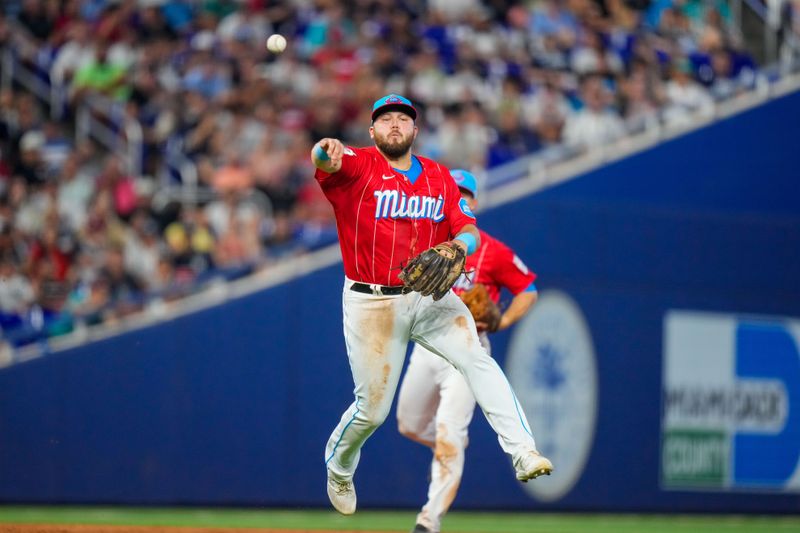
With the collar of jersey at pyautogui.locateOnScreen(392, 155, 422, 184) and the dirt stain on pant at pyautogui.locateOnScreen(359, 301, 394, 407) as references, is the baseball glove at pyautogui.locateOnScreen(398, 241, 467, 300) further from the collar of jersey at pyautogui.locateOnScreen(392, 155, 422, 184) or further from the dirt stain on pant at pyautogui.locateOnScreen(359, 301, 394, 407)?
the collar of jersey at pyautogui.locateOnScreen(392, 155, 422, 184)

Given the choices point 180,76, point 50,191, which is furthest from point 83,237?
point 180,76

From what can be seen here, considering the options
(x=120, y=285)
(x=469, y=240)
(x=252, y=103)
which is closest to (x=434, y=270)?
(x=469, y=240)

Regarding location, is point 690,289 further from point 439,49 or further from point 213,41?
point 213,41

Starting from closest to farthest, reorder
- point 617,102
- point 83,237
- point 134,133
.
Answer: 1. point 83,237
2. point 134,133
3. point 617,102

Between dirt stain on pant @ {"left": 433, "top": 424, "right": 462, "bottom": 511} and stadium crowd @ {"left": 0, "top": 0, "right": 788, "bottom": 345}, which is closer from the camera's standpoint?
dirt stain on pant @ {"left": 433, "top": 424, "right": 462, "bottom": 511}

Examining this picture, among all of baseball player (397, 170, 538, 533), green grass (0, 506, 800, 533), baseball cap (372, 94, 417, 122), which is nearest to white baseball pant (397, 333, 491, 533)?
baseball player (397, 170, 538, 533)

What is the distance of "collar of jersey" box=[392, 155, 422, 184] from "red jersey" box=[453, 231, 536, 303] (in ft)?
5.16

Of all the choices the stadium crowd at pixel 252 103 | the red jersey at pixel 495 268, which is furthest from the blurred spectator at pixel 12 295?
the red jersey at pixel 495 268

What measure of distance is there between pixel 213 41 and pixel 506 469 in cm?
608

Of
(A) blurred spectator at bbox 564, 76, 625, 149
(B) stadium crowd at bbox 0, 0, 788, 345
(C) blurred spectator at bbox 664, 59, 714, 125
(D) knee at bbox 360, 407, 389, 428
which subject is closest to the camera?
(D) knee at bbox 360, 407, 389, 428

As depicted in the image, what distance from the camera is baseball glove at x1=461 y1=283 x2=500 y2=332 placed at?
911 centimetres

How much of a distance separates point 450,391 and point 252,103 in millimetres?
6627

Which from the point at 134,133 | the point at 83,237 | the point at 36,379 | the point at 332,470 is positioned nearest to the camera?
the point at 332,470

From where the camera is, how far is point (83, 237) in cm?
1346
